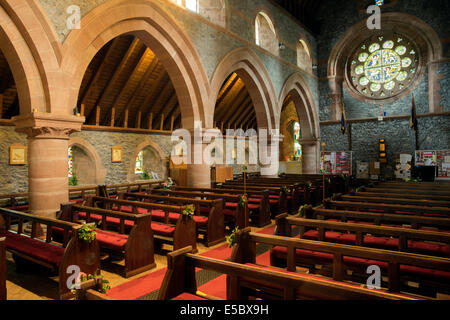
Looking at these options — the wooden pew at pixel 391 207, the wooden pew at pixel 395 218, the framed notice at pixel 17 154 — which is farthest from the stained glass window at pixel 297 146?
the wooden pew at pixel 395 218

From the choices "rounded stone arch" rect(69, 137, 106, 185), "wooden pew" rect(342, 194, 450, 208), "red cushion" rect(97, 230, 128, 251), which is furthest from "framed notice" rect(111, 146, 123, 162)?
"wooden pew" rect(342, 194, 450, 208)

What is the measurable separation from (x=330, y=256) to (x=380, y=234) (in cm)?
87

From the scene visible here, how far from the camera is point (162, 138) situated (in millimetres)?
14898

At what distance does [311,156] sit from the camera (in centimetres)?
1648

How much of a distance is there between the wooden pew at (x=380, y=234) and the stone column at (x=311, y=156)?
1239 centimetres

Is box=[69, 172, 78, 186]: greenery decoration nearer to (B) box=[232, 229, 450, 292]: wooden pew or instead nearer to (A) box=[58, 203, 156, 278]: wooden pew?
(A) box=[58, 203, 156, 278]: wooden pew

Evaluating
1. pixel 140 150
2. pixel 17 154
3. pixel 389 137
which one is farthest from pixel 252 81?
pixel 17 154

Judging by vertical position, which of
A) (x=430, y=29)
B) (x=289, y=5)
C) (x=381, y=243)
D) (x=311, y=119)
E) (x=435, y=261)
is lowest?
(x=381, y=243)

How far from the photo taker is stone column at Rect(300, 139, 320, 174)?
16.2 m

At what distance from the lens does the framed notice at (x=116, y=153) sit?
1289 cm

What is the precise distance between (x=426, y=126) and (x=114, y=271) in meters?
15.6

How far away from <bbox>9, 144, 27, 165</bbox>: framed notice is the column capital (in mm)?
5590

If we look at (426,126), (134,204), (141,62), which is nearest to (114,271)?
(134,204)
